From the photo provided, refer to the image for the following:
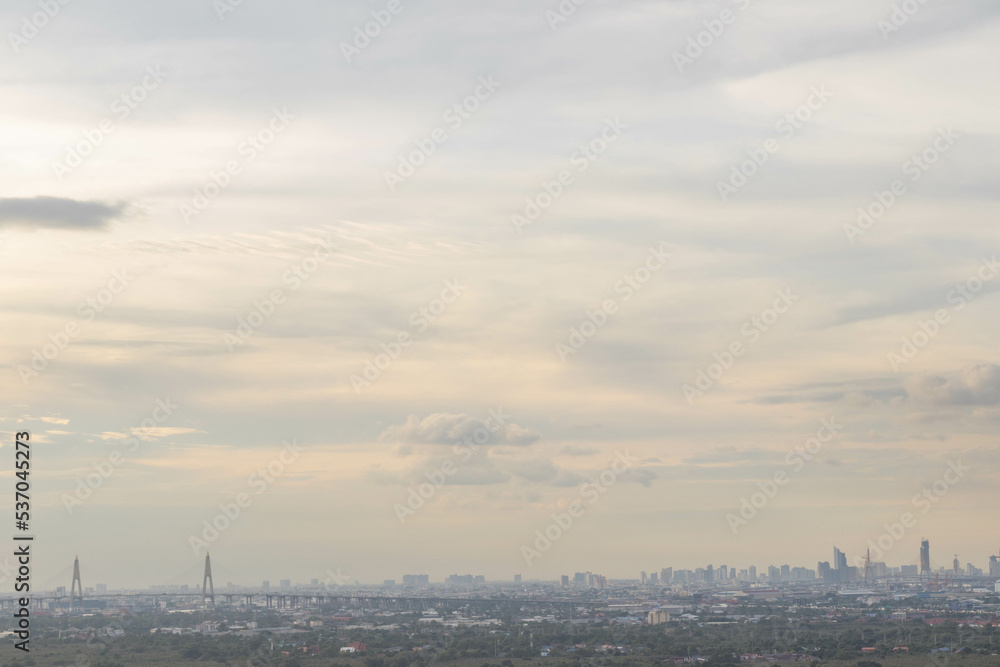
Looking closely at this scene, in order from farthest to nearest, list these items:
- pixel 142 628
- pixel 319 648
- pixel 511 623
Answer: pixel 511 623, pixel 142 628, pixel 319 648

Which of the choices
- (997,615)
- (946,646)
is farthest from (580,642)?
(997,615)

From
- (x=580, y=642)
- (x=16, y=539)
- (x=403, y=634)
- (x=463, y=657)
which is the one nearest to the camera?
(x=16, y=539)

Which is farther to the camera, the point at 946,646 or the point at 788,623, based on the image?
the point at 788,623

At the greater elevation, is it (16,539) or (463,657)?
(16,539)

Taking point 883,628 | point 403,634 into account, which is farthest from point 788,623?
point 403,634

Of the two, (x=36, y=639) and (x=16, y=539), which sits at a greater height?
(x=16, y=539)

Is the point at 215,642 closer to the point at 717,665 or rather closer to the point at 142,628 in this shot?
the point at 142,628

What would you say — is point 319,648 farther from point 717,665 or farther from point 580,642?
point 717,665

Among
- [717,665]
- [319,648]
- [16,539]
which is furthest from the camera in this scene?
[319,648]

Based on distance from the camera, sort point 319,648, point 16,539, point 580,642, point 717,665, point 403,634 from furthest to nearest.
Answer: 1. point 403,634
2. point 580,642
3. point 319,648
4. point 717,665
5. point 16,539

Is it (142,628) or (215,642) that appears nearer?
(215,642)
